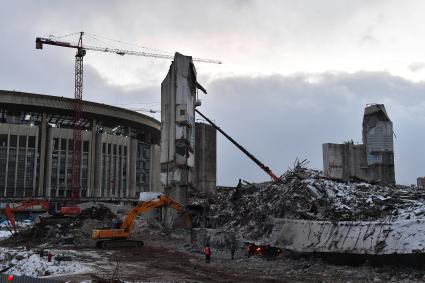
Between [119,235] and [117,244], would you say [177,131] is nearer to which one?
[119,235]

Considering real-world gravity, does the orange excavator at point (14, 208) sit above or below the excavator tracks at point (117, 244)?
above

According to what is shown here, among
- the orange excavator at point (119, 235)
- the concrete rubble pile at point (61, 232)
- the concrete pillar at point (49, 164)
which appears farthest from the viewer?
the concrete pillar at point (49, 164)

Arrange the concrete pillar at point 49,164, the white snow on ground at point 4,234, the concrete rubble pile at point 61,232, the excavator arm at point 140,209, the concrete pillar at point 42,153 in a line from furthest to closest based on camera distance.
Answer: the concrete pillar at point 49,164 < the concrete pillar at point 42,153 < the white snow on ground at point 4,234 < the concrete rubble pile at point 61,232 < the excavator arm at point 140,209

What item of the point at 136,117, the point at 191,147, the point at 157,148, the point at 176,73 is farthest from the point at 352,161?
the point at 157,148

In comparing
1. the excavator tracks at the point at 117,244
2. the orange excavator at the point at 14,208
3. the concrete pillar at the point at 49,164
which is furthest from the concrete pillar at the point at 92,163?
the excavator tracks at the point at 117,244

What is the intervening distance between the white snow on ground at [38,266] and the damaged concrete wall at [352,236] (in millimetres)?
9226

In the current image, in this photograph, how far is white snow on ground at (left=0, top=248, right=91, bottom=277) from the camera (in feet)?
60.1

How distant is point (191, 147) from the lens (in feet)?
131

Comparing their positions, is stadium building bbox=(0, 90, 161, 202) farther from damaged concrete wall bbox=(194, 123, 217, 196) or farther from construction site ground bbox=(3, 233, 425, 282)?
construction site ground bbox=(3, 233, 425, 282)

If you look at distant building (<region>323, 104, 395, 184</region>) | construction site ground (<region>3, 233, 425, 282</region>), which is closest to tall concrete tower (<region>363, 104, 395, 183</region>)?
distant building (<region>323, 104, 395, 184</region>)

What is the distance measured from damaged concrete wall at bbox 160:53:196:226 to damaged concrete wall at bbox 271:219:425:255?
54.1ft

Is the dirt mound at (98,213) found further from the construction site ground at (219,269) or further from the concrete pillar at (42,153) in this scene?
the concrete pillar at (42,153)

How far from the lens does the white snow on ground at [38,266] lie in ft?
60.1

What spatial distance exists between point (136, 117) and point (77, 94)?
1192cm
